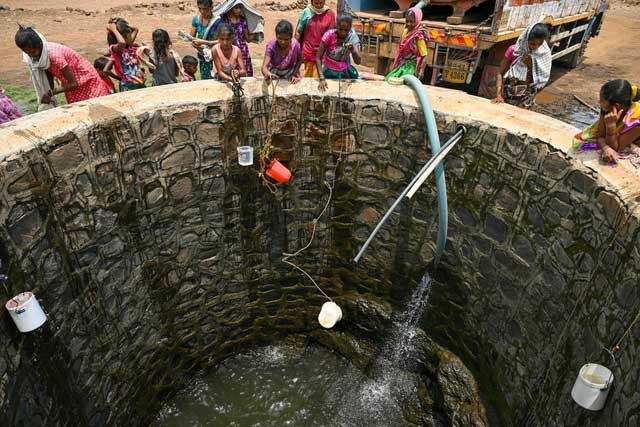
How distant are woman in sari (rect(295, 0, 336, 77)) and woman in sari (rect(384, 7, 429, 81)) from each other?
2.56 ft

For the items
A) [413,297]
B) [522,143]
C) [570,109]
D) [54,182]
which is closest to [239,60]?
[54,182]

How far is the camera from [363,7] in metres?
6.94

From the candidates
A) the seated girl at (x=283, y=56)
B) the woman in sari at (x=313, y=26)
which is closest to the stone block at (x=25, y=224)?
the seated girl at (x=283, y=56)

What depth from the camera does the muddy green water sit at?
167 inches

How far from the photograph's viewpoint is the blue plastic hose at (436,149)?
333cm

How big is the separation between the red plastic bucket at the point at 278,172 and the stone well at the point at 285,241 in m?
0.23

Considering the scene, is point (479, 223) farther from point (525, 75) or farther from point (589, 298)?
point (525, 75)

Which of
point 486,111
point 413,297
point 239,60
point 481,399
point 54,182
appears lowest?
point 481,399

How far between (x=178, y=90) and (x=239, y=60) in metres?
0.76

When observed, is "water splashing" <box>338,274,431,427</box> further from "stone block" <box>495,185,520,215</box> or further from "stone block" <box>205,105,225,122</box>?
"stone block" <box>205,105,225,122</box>

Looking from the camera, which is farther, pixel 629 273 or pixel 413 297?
pixel 413 297

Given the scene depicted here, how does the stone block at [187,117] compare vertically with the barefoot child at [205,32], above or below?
below

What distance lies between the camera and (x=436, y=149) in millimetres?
3303

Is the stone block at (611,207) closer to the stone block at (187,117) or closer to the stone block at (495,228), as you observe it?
the stone block at (495,228)
